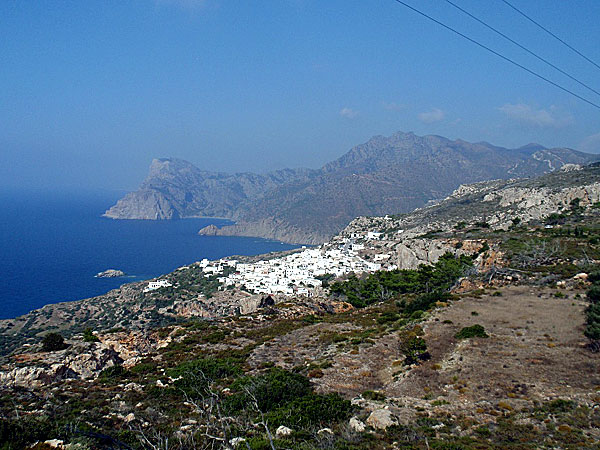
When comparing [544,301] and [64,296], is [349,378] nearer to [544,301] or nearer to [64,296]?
[544,301]

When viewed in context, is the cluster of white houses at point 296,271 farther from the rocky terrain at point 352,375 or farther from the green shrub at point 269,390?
the green shrub at point 269,390

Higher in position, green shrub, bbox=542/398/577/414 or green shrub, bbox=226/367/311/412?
green shrub, bbox=542/398/577/414

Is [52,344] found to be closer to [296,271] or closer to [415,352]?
[415,352]

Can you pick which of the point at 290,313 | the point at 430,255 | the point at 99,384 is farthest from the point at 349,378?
the point at 430,255

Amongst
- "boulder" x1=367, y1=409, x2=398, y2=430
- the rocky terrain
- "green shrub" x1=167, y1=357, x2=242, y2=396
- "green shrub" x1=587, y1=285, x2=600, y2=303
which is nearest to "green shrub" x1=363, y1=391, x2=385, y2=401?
the rocky terrain

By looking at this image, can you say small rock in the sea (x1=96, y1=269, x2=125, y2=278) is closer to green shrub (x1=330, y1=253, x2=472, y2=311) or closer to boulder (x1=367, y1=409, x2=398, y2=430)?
green shrub (x1=330, y1=253, x2=472, y2=311)

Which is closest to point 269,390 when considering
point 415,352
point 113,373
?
point 415,352

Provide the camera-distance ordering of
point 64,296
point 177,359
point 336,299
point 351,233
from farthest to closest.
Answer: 1. point 351,233
2. point 64,296
3. point 336,299
4. point 177,359
